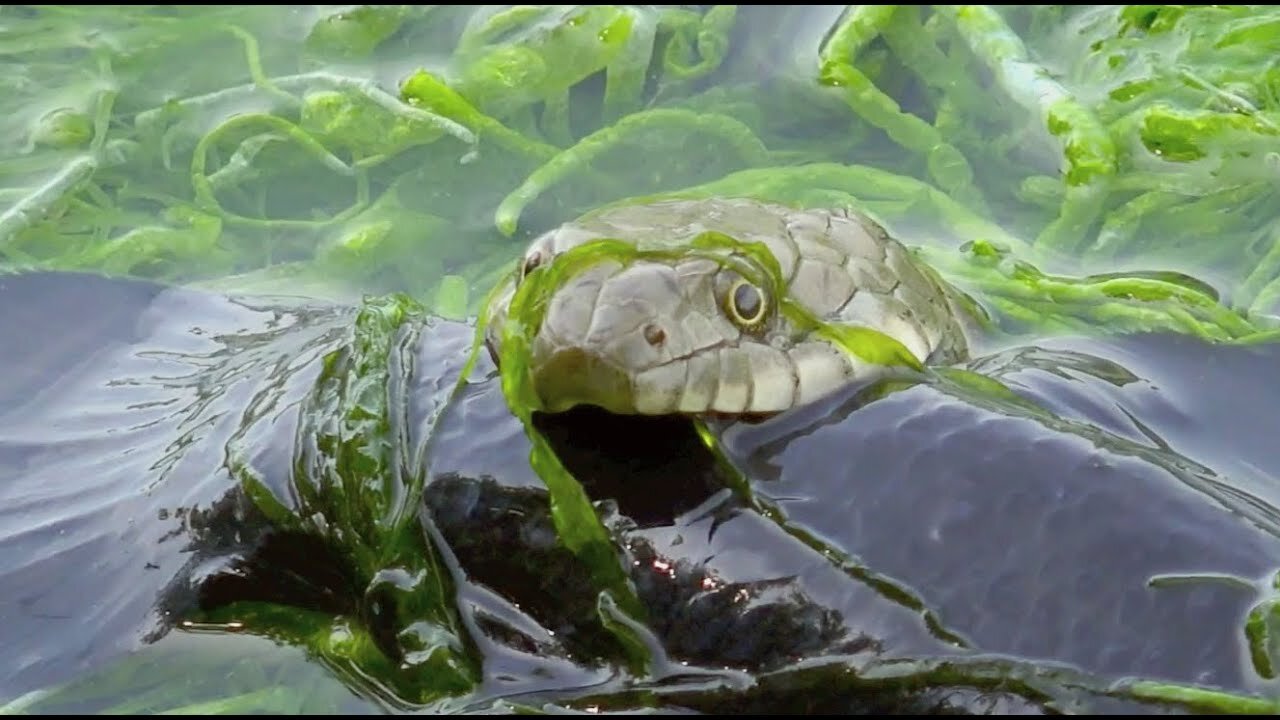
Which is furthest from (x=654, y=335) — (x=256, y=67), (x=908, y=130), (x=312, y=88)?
(x=256, y=67)

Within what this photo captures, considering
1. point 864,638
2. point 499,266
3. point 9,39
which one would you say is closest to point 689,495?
point 864,638

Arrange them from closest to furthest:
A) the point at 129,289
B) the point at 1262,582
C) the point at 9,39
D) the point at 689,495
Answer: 1. the point at 1262,582
2. the point at 689,495
3. the point at 129,289
4. the point at 9,39

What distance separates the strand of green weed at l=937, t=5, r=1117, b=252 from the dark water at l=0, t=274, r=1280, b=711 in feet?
3.05

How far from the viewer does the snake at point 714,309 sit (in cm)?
187

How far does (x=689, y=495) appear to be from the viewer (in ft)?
6.32

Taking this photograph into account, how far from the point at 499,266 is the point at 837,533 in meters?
1.72

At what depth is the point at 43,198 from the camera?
3.55 meters

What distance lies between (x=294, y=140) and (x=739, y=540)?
2287 millimetres

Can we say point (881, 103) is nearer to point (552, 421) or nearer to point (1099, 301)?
point (1099, 301)

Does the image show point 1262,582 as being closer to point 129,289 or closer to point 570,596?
point 570,596

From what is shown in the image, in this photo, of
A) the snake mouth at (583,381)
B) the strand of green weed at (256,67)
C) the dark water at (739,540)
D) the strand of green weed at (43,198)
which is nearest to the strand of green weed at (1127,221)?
the dark water at (739,540)

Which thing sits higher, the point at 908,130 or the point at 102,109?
the point at 102,109

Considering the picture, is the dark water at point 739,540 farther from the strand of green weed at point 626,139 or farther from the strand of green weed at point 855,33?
the strand of green weed at point 855,33

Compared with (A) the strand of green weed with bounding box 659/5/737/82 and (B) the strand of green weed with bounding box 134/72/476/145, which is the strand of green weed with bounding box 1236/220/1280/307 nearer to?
(A) the strand of green weed with bounding box 659/5/737/82
